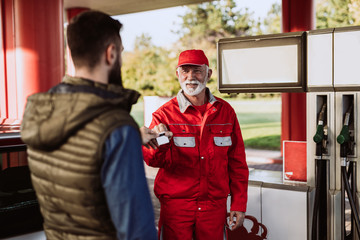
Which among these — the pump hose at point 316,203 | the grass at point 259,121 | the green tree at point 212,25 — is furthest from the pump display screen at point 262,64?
the green tree at point 212,25

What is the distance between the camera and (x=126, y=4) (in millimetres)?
9961

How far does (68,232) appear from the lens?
148cm

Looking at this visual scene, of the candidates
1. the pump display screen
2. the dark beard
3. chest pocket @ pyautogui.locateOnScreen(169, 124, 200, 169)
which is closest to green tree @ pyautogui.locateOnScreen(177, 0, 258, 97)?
the pump display screen

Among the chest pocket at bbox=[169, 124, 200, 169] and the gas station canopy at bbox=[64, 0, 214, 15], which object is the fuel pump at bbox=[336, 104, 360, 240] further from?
the gas station canopy at bbox=[64, 0, 214, 15]

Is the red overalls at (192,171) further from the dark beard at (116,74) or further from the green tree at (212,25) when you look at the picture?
the green tree at (212,25)

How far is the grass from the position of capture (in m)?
17.6

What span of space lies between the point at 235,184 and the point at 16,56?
113 inches

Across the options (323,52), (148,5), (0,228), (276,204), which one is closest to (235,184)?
(276,204)

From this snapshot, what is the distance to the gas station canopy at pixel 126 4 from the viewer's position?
375 inches

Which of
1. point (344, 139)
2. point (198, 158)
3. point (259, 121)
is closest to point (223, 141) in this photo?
point (198, 158)

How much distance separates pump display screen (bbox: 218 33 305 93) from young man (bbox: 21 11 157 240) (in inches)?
88.6

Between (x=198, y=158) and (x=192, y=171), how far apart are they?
99 millimetres

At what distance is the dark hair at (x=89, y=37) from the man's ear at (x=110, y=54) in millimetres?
14

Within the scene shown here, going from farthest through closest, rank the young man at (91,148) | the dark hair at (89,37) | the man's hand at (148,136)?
1. the man's hand at (148,136)
2. the dark hair at (89,37)
3. the young man at (91,148)
